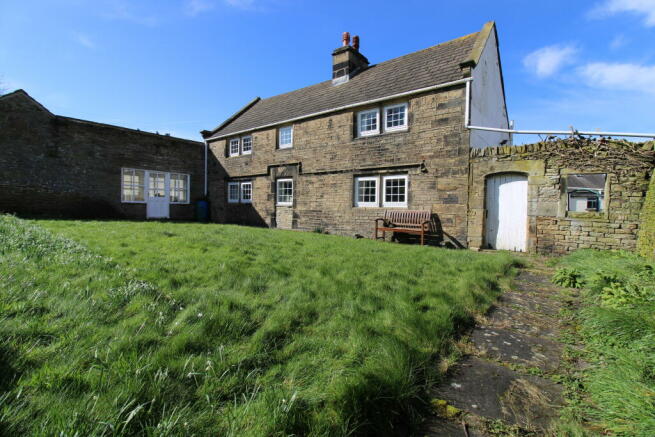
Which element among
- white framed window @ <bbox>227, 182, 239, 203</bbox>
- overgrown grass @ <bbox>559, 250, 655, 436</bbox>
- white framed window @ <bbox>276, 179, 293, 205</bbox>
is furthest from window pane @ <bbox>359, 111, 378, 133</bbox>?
overgrown grass @ <bbox>559, 250, 655, 436</bbox>

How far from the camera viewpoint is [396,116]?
11.3m

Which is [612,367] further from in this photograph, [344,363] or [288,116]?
[288,116]

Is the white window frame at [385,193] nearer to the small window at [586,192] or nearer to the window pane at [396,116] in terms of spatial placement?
the window pane at [396,116]

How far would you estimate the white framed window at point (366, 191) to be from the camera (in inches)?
463

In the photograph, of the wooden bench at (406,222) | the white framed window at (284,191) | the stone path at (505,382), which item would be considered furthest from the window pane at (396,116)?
the stone path at (505,382)

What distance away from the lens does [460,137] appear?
31.5 ft

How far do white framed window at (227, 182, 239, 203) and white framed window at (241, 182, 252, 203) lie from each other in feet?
1.76

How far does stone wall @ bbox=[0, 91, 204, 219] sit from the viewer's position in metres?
13.2

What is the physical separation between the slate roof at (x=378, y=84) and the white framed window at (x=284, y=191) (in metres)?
3.08

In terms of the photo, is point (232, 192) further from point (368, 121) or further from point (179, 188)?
point (368, 121)

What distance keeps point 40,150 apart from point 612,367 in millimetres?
19861

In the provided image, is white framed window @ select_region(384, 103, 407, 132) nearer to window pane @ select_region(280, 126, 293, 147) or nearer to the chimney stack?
the chimney stack

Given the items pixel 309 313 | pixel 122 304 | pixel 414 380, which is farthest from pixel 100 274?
Result: pixel 414 380

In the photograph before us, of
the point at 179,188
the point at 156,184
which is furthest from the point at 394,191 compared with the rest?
the point at 156,184
